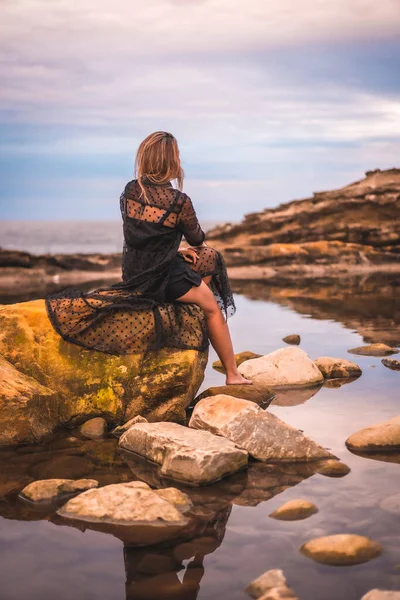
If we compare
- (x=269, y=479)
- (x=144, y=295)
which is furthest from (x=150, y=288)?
(x=269, y=479)

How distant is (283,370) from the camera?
7.27 metres

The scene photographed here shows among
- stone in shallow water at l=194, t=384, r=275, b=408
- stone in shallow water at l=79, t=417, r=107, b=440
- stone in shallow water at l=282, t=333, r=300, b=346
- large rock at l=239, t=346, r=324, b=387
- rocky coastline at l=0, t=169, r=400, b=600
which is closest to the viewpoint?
rocky coastline at l=0, t=169, r=400, b=600

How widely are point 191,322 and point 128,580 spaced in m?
3.18

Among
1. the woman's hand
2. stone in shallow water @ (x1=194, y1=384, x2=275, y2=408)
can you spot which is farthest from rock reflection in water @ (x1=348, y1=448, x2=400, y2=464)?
the woman's hand

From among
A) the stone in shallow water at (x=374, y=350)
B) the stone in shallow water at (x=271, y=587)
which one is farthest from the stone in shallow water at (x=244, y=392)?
the stone in shallow water at (x=271, y=587)

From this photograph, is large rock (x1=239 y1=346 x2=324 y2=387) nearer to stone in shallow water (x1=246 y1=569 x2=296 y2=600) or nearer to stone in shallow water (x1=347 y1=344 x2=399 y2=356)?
stone in shallow water (x1=347 y1=344 x2=399 y2=356)

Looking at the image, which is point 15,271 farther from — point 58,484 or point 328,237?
point 58,484

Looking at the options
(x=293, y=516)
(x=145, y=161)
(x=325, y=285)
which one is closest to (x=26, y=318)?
(x=145, y=161)

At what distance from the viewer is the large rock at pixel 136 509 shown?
12.8ft

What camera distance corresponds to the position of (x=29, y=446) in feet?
18.1

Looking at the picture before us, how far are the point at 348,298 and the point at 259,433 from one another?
9.74 m

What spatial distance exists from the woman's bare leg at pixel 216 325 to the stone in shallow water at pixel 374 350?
2.53 meters

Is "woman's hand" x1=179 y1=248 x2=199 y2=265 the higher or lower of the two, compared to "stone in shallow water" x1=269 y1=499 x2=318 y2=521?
higher

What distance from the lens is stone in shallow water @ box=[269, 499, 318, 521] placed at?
4.07 meters
